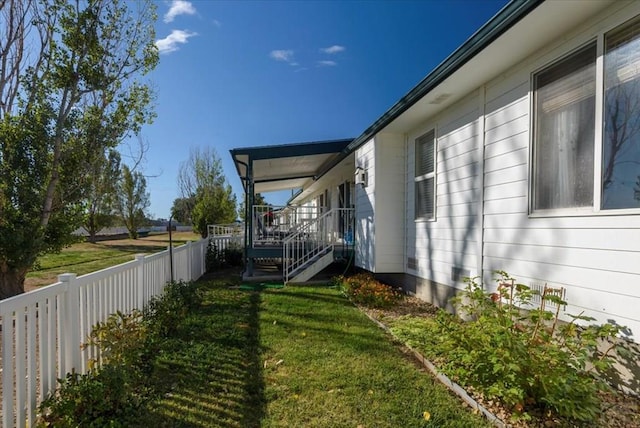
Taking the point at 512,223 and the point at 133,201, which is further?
the point at 133,201

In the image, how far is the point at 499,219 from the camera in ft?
13.4

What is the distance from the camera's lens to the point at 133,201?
2731cm

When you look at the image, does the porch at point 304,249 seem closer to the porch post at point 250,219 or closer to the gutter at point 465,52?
the porch post at point 250,219

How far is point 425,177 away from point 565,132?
2787 mm

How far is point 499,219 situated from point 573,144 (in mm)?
1190

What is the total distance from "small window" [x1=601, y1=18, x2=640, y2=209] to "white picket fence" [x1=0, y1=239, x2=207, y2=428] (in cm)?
423

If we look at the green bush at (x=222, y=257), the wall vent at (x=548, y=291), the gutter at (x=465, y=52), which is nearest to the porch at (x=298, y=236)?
the green bush at (x=222, y=257)

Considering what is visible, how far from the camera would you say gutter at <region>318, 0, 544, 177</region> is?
10.1 feet

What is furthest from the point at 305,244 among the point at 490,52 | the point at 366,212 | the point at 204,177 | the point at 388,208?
the point at 204,177

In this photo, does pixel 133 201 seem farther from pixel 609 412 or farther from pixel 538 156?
pixel 609 412

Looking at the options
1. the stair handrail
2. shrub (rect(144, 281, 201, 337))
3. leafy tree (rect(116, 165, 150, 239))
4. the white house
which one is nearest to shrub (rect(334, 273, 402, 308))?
the white house

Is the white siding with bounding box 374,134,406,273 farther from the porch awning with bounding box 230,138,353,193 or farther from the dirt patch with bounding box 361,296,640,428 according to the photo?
the dirt patch with bounding box 361,296,640,428

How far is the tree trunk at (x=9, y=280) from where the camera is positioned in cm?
534

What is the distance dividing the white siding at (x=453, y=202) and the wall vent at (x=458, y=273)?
15mm
